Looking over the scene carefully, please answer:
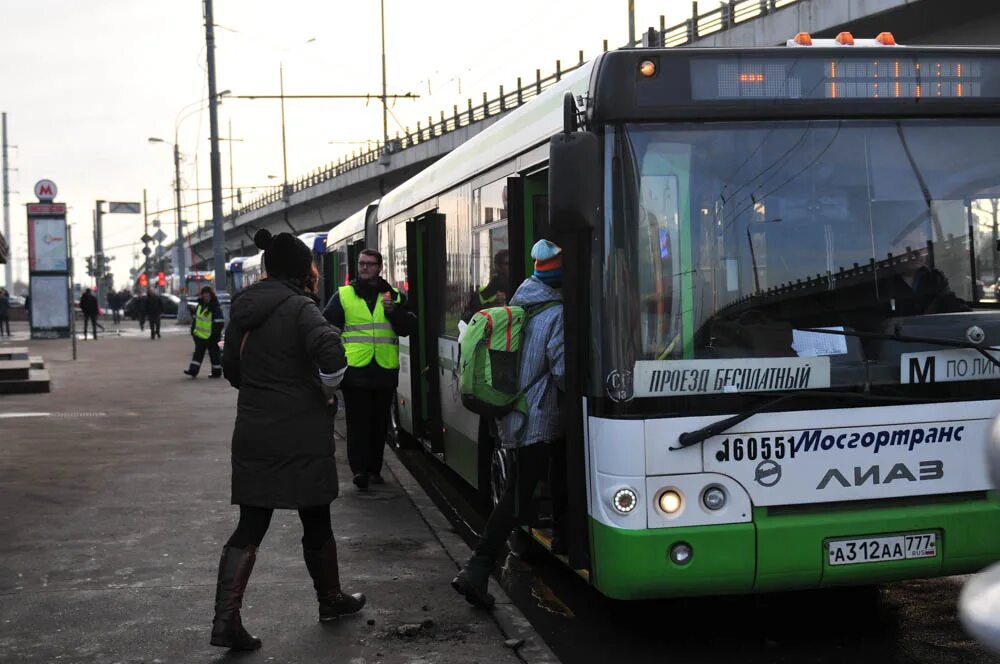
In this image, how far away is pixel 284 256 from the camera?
5.95 meters

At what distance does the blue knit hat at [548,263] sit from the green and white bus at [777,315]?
426mm

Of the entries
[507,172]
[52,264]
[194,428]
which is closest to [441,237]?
[507,172]

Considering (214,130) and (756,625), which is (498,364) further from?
(214,130)

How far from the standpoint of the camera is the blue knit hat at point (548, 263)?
6180 millimetres

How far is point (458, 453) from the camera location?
911 cm

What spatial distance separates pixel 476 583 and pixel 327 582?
0.69 metres

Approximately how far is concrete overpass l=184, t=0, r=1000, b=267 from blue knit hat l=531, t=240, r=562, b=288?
17978 mm

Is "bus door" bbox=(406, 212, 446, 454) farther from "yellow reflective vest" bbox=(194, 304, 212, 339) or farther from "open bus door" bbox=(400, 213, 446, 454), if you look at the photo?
"yellow reflective vest" bbox=(194, 304, 212, 339)

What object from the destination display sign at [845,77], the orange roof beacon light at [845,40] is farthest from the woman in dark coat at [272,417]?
the orange roof beacon light at [845,40]

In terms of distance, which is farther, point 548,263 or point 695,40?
point 695,40

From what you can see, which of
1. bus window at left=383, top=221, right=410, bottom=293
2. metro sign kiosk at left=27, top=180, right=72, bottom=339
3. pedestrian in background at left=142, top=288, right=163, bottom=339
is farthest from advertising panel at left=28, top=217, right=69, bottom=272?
bus window at left=383, top=221, right=410, bottom=293

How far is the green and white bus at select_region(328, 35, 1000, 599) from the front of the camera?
212 inches

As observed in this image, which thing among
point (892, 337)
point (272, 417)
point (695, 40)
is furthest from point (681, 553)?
point (695, 40)

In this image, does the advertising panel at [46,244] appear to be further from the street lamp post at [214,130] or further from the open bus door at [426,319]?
the open bus door at [426,319]
